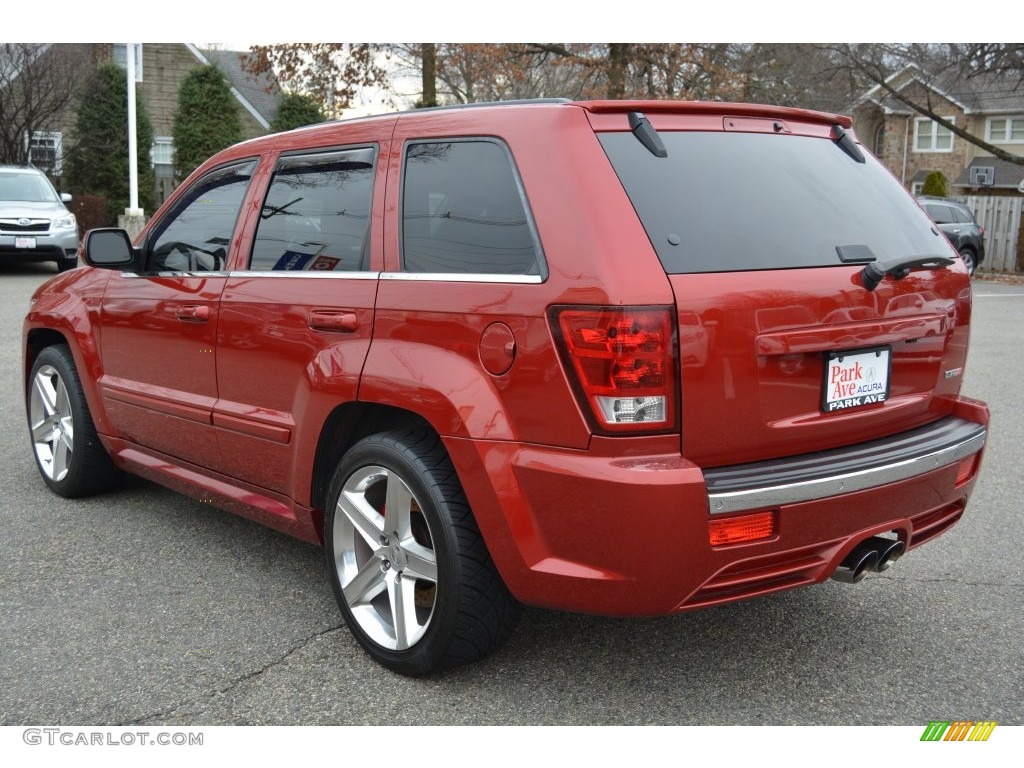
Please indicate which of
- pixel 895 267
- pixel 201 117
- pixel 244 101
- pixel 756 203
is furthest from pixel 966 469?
pixel 244 101

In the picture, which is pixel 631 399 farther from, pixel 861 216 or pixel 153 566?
pixel 153 566

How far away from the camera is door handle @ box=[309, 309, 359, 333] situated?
342 cm

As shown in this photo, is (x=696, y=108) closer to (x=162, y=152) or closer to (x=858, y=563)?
(x=858, y=563)

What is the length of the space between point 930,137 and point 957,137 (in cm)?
135

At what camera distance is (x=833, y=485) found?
294 cm

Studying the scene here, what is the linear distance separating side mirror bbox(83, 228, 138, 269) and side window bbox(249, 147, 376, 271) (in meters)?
0.84

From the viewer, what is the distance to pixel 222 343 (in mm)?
4043

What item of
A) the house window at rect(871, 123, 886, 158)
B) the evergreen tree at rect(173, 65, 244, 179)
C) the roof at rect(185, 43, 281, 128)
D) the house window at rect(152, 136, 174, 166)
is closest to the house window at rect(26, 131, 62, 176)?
the evergreen tree at rect(173, 65, 244, 179)

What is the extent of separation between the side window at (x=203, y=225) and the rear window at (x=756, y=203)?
6.20 feet

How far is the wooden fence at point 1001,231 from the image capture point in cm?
2527

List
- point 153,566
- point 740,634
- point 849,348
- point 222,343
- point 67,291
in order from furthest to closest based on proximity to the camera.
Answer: point 67,291
point 153,566
point 222,343
point 740,634
point 849,348

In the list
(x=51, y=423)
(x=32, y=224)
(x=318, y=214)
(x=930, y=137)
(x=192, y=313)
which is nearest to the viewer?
(x=318, y=214)

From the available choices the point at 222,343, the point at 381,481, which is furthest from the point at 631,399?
the point at 222,343

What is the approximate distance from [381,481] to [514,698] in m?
0.80
